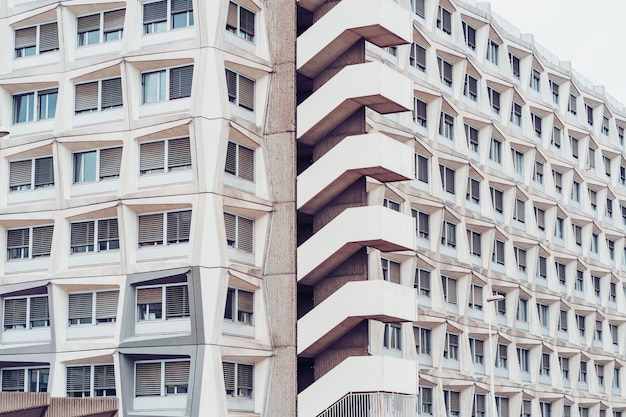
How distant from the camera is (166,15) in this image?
53000 mm

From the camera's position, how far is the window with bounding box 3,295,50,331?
53.7 m

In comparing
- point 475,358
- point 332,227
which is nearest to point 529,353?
point 475,358

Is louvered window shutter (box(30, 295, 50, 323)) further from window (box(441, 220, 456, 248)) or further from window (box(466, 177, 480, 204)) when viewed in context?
window (box(466, 177, 480, 204))

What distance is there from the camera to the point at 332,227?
51.7 metres

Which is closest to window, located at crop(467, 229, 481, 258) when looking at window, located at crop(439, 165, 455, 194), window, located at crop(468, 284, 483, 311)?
window, located at crop(468, 284, 483, 311)

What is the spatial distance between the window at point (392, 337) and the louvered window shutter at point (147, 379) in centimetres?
1098

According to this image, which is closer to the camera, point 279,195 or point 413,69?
point 279,195

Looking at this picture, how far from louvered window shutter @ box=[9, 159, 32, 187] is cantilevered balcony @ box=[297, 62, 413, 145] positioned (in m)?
11.5

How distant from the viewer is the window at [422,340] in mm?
60594

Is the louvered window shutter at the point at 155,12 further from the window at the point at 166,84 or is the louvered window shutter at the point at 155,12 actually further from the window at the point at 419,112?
the window at the point at 419,112

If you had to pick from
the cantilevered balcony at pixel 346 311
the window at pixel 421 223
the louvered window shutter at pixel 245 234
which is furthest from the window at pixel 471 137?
the louvered window shutter at pixel 245 234

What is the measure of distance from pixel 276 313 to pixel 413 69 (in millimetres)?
16558

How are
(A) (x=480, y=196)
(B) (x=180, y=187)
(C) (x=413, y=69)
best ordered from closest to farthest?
(B) (x=180, y=187) < (C) (x=413, y=69) < (A) (x=480, y=196)

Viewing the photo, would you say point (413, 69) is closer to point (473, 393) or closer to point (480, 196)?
point (480, 196)
